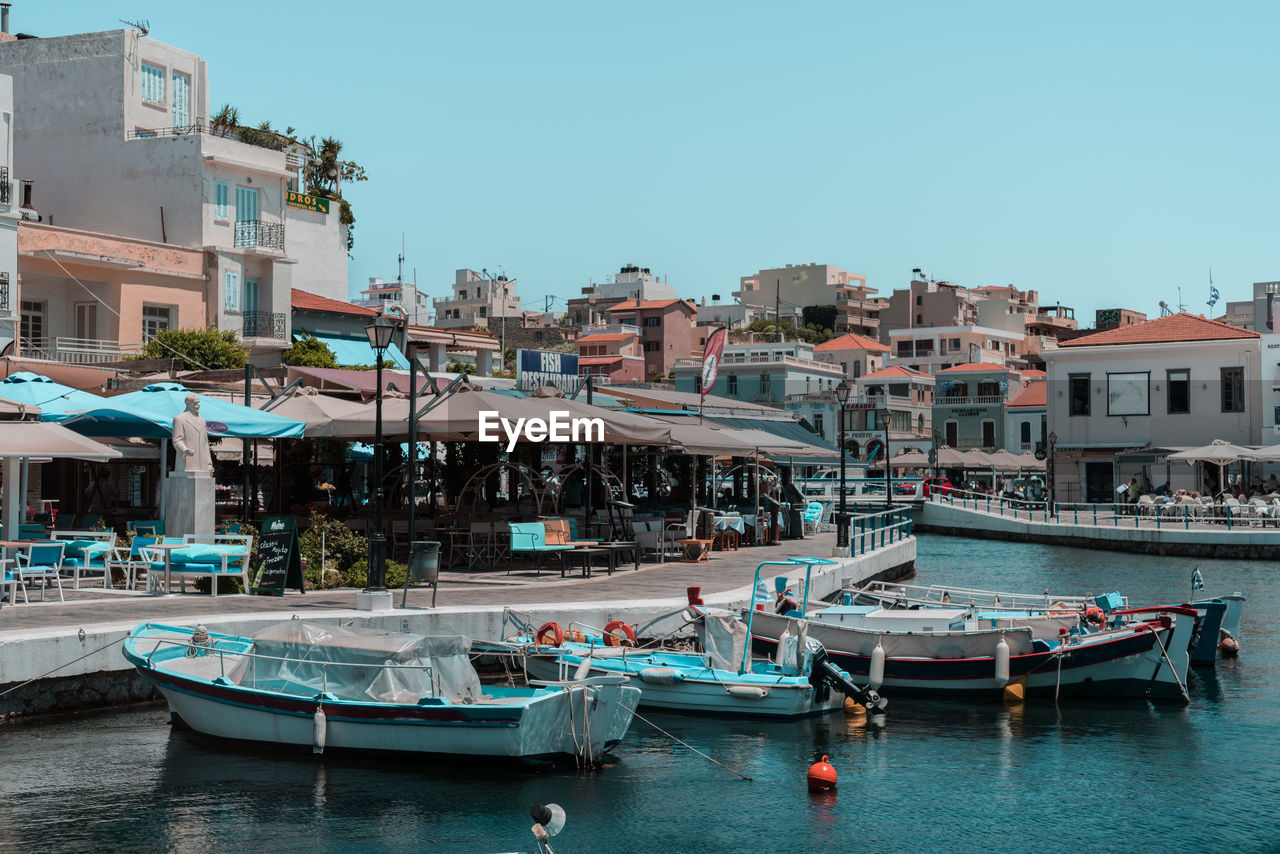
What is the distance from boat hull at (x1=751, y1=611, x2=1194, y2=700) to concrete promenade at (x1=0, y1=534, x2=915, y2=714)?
7.08ft

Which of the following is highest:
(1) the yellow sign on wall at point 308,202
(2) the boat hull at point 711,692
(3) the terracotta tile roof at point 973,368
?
(1) the yellow sign on wall at point 308,202

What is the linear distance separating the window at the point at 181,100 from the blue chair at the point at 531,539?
3388 cm

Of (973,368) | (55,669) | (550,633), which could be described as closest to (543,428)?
(550,633)

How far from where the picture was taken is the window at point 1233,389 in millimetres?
56625

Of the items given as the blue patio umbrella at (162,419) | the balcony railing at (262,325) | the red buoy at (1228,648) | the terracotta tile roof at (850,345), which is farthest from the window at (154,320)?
the terracotta tile roof at (850,345)

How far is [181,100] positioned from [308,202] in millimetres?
10598

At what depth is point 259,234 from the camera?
49.9 metres

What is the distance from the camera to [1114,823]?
41.7 ft

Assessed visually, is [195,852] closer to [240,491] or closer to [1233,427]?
[240,491]

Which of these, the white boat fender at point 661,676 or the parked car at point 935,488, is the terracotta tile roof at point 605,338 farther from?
the white boat fender at point 661,676

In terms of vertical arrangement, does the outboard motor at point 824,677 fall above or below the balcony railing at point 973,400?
below

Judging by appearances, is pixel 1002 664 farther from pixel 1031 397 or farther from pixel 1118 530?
pixel 1031 397

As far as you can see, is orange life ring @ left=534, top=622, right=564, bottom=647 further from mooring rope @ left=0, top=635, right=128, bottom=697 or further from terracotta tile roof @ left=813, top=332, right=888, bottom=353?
terracotta tile roof @ left=813, top=332, right=888, bottom=353

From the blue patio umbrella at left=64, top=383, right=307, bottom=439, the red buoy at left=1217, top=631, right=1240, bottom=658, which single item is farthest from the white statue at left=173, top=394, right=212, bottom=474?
the red buoy at left=1217, top=631, right=1240, bottom=658
